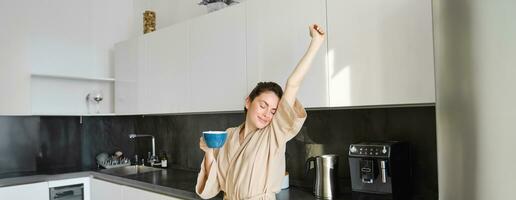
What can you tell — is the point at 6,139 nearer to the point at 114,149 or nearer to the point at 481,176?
the point at 114,149

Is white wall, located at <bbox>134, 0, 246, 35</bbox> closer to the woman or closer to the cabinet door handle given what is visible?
the woman

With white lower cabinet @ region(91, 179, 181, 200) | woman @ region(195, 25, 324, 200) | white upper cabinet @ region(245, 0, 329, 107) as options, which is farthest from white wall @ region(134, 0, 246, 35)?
woman @ region(195, 25, 324, 200)

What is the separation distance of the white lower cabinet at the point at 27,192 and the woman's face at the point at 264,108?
2.02m

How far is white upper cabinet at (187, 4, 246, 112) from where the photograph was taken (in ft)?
7.25

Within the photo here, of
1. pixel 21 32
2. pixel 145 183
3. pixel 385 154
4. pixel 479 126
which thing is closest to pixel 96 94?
pixel 21 32

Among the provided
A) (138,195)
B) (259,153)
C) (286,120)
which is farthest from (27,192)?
(286,120)

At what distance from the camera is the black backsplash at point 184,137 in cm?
181

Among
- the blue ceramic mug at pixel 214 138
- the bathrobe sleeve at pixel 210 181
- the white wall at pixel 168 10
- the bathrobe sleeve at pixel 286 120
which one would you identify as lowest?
the bathrobe sleeve at pixel 210 181

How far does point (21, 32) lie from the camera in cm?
294

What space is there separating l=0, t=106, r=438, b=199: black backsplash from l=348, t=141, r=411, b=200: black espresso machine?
107 mm

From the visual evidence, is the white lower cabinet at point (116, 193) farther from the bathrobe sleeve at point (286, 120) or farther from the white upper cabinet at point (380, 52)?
the white upper cabinet at point (380, 52)

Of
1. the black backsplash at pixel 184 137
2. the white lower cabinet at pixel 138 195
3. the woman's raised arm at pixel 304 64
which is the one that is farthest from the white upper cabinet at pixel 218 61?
the woman's raised arm at pixel 304 64

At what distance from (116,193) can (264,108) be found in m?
1.70

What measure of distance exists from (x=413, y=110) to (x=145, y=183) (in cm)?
170
